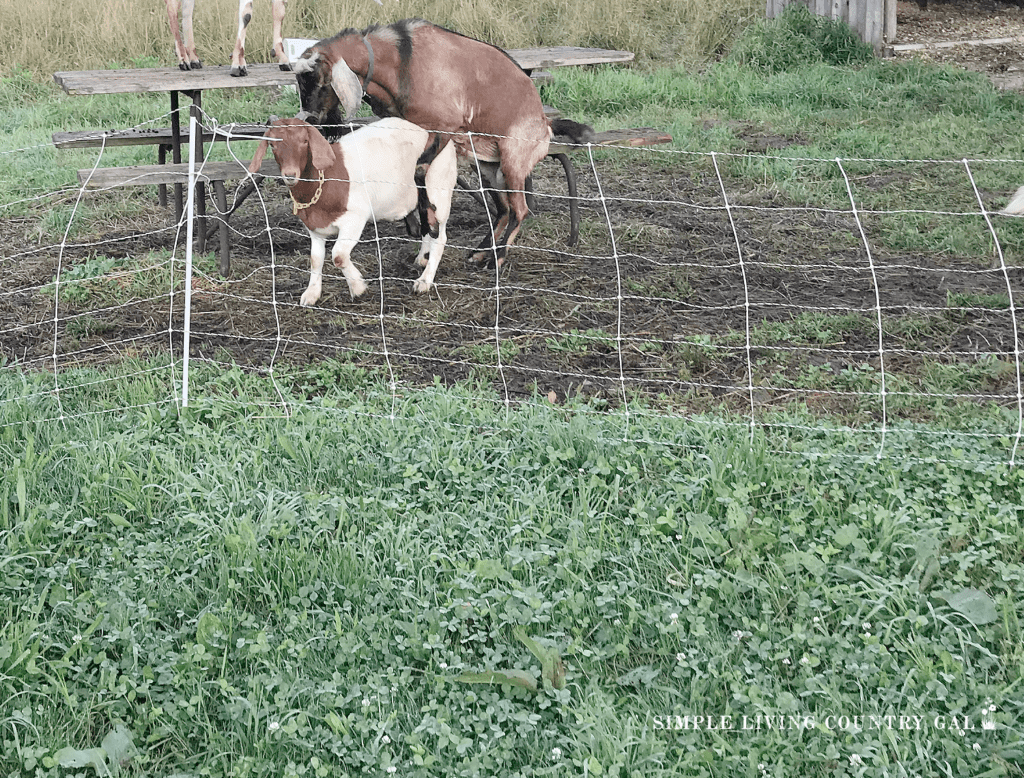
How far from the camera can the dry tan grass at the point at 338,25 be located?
1077 cm

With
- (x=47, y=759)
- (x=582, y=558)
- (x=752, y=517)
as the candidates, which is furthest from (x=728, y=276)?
(x=47, y=759)

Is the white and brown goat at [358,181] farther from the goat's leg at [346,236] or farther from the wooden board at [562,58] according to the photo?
the wooden board at [562,58]

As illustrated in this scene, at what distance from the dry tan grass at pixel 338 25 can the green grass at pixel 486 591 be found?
8.04 meters

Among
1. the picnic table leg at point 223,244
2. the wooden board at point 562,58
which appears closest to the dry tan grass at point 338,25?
the wooden board at point 562,58

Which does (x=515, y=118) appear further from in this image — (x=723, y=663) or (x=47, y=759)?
(x=47, y=759)

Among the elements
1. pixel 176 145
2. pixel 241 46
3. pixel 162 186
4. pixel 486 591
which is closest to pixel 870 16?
pixel 241 46

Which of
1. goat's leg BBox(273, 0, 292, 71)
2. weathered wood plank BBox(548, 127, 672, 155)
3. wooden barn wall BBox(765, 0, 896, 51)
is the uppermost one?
wooden barn wall BBox(765, 0, 896, 51)

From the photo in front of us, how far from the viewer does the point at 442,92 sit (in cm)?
536

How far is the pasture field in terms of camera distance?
2553 millimetres

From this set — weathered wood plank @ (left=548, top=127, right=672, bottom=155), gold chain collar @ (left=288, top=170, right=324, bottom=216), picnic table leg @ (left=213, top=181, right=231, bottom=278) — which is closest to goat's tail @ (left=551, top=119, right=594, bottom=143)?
weathered wood plank @ (left=548, top=127, right=672, bottom=155)

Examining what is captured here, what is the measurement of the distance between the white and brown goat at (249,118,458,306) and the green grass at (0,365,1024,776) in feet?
4.22

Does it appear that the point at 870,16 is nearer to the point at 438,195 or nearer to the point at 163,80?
the point at 438,195

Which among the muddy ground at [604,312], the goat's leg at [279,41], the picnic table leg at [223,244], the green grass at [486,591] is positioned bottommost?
the green grass at [486,591]

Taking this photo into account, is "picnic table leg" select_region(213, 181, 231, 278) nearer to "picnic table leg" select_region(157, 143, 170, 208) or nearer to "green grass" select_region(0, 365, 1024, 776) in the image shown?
"picnic table leg" select_region(157, 143, 170, 208)
